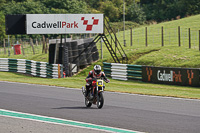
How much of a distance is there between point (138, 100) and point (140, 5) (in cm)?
8314

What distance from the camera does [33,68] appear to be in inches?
1288

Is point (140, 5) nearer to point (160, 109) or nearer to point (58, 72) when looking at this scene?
point (58, 72)

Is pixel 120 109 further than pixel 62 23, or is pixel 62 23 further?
pixel 62 23

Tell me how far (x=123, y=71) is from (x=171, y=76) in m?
4.38

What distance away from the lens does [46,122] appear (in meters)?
11.0

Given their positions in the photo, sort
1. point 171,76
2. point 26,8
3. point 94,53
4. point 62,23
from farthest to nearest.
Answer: point 26,8 → point 94,53 → point 62,23 → point 171,76

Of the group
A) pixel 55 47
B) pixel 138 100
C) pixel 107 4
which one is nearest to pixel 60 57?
pixel 55 47

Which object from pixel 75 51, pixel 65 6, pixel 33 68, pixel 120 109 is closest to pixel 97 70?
pixel 120 109

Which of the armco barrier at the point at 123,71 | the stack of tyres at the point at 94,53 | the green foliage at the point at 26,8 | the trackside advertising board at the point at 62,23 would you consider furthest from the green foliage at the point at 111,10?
the armco barrier at the point at 123,71

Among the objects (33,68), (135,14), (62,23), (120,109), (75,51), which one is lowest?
(120,109)

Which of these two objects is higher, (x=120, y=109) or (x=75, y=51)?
(x=75, y=51)

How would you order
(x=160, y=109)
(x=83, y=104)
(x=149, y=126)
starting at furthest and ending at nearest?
(x=83, y=104), (x=160, y=109), (x=149, y=126)

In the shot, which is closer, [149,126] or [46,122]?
[149,126]

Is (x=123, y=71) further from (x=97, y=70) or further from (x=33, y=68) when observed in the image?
(x=97, y=70)
